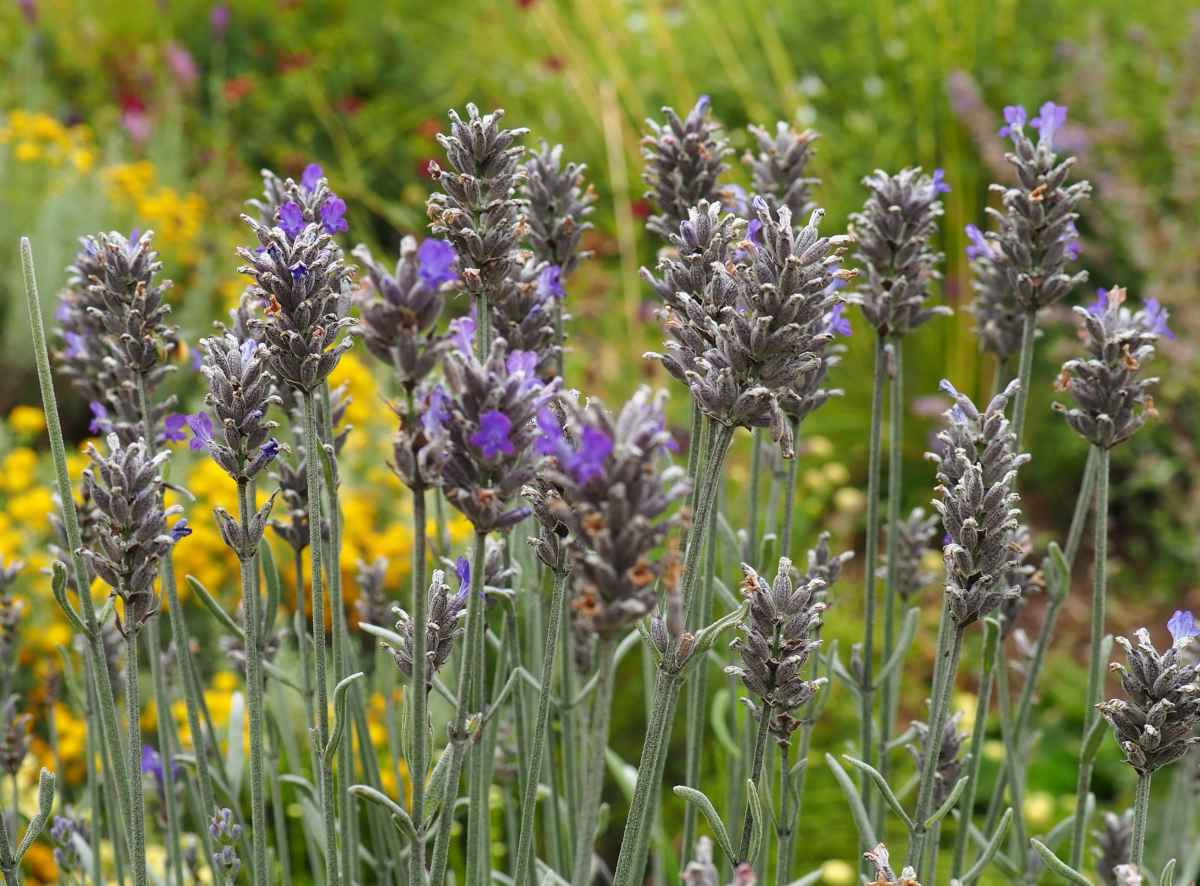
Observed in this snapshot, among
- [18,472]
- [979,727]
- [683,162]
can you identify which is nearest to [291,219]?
[683,162]

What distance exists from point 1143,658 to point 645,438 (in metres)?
0.70

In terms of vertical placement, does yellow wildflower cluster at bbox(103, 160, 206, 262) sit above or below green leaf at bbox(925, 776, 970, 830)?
above

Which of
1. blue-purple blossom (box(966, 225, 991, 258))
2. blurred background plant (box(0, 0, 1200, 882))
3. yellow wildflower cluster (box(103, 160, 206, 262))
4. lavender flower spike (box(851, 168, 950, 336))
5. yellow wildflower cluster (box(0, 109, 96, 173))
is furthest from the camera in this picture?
yellow wildflower cluster (box(0, 109, 96, 173))

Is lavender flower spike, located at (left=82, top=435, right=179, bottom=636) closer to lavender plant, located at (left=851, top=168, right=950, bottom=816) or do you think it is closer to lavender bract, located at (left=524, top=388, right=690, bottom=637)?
lavender bract, located at (left=524, top=388, right=690, bottom=637)

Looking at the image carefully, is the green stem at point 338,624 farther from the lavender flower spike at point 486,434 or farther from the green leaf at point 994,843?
the green leaf at point 994,843

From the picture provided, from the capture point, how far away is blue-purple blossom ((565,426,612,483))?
100 cm

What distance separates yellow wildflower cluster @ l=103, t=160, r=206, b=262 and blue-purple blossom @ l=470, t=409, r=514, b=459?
16.7ft

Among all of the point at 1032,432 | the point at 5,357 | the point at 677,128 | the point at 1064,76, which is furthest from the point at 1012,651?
the point at 5,357

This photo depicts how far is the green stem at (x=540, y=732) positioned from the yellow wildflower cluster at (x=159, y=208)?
4.81m

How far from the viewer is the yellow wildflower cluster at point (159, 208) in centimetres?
Answer: 583

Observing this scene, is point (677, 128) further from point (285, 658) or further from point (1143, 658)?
point (285, 658)

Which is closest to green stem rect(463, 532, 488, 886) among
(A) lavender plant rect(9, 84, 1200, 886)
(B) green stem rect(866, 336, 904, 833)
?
(A) lavender plant rect(9, 84, 1200, 886)

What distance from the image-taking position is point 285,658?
10.4ft

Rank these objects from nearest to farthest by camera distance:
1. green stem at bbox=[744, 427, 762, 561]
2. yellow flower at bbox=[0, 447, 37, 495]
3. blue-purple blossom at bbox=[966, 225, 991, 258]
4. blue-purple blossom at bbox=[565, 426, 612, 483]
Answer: blue-purple blossom at bbox=[565, 426, 612, 483] < blue-purple blossom at bbox=[966, 225, 991, 258] < green stem at bbox=[744, 427, 762, 561] < yellow flower at bbox=[0, 447, 37, 495]
